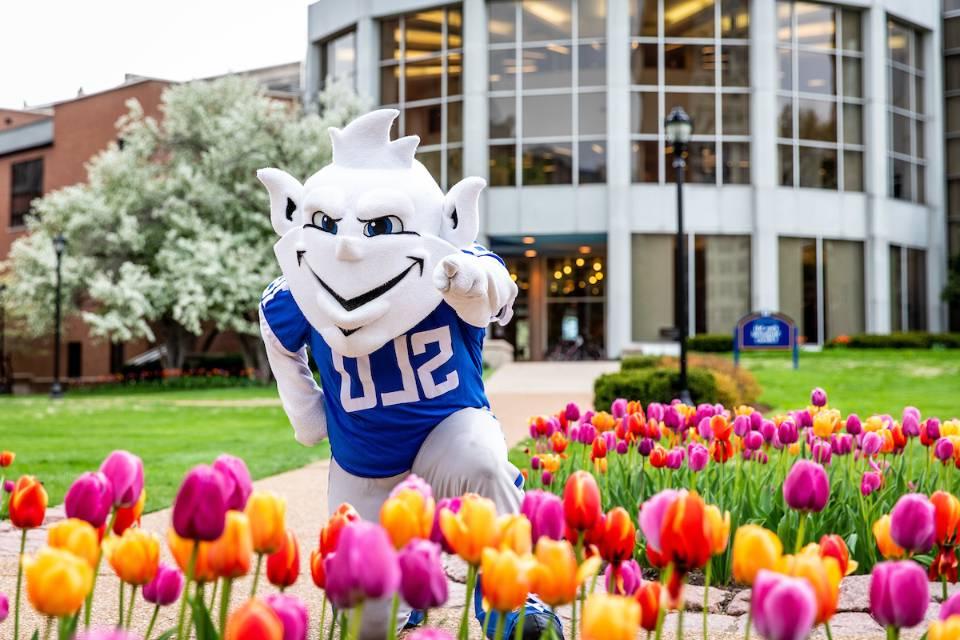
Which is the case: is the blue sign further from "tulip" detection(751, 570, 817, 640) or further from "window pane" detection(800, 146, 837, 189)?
"tulip" detection(751, 570, 817, 640)

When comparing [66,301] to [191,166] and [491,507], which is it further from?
[491,507]

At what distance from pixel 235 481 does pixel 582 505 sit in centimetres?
58

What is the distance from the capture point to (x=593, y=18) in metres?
25.8

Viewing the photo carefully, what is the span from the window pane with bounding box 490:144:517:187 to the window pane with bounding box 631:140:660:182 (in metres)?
3.27

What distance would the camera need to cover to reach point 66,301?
22750 millimetres

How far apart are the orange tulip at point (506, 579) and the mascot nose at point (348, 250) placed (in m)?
1.82

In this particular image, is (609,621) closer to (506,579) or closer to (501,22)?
(506,579)

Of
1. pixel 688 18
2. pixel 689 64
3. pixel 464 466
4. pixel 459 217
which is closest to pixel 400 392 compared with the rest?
pixel 464 466

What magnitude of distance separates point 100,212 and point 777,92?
17713mm

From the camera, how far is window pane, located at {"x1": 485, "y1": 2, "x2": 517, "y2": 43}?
2612 cm

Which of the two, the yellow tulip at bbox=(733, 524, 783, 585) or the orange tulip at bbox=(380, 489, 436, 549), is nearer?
the yellow tulip at bbox=(733, 524, 783, 585)

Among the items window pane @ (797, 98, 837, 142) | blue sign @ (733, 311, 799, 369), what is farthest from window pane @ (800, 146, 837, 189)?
blue sign @ (733, 311, 799, 369)

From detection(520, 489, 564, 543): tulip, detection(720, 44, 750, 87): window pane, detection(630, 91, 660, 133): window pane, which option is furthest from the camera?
detection(720, 44, 750, 87): window pane

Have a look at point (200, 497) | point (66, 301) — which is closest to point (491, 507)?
point (200, 497)
